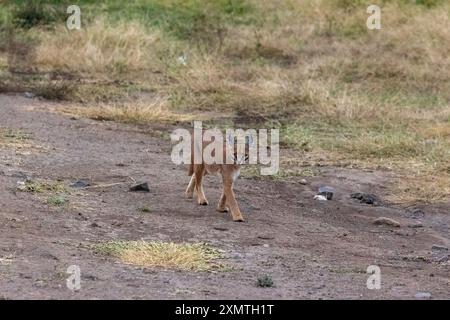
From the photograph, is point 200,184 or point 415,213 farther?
point 415,213

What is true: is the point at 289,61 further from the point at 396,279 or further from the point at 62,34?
the point at 396,279

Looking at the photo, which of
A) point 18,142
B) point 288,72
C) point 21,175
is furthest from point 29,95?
point 21,175

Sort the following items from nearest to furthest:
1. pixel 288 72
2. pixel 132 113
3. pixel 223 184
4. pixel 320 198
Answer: pixel 223 184, pixel 320 198, pixel 132 113, pixel 288 72

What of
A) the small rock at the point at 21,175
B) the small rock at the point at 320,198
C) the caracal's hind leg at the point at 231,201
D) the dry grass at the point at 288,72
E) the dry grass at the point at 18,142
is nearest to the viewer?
the caracal's hind leg at the point at 231,201

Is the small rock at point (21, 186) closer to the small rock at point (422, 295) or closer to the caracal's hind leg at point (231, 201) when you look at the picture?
the caracal's hind leg at point (231, 201)

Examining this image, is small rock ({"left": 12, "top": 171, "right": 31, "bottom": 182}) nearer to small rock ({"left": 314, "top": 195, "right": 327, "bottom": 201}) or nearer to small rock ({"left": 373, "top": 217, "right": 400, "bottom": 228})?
small rock ({"left": 314, "top": 195, "right": 327, "bottom": 201})

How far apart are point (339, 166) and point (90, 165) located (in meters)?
2.44

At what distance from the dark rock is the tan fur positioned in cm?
155

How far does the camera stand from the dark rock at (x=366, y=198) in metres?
9.00

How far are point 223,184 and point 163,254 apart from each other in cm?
154

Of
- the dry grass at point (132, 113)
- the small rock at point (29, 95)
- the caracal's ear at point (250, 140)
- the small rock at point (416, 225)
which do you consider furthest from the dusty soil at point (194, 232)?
the small rock at point (29, 95)

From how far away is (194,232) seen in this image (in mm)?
7145

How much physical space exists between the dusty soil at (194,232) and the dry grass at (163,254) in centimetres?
11

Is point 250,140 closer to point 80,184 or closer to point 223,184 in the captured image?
point 80,184
